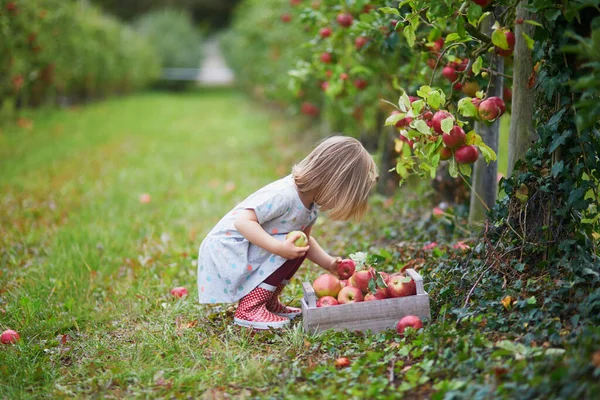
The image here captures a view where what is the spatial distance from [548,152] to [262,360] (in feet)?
4.82

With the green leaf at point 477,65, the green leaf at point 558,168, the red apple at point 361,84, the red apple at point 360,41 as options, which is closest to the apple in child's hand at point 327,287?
the green leaf at point 558,168

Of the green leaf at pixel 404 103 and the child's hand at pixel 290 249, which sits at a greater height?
the green leaf at pixel 404 103

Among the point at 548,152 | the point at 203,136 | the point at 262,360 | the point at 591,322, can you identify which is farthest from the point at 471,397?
the point at 203,136

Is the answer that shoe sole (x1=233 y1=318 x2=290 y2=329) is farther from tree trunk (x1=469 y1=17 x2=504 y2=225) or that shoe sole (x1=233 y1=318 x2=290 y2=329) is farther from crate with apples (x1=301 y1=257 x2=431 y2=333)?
tree trunk (x1=469 y1=17 x2=504 y2=225)

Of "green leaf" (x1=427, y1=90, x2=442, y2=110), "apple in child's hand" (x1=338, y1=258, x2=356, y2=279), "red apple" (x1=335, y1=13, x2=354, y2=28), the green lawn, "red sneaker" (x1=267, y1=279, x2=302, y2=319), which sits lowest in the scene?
the green lawn

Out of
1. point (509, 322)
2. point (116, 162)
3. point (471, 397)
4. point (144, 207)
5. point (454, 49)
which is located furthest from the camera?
point (116, 162)

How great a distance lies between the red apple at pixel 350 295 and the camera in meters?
2.79

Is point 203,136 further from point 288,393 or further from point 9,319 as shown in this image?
point 288,393

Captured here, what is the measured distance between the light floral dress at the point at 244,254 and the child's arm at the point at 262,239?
5 centimetres

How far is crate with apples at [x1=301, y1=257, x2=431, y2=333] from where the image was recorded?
2.69 m

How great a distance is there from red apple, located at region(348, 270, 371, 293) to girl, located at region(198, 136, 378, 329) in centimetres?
25

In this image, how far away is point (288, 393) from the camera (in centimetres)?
227

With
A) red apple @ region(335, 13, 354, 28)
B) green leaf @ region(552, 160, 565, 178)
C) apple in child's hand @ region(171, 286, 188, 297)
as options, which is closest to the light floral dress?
apple in child's hand @ region(171, 286, 188, 297)

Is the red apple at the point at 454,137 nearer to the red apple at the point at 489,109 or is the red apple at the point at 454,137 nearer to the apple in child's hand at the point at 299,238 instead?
the red apple at the point at 489,109
